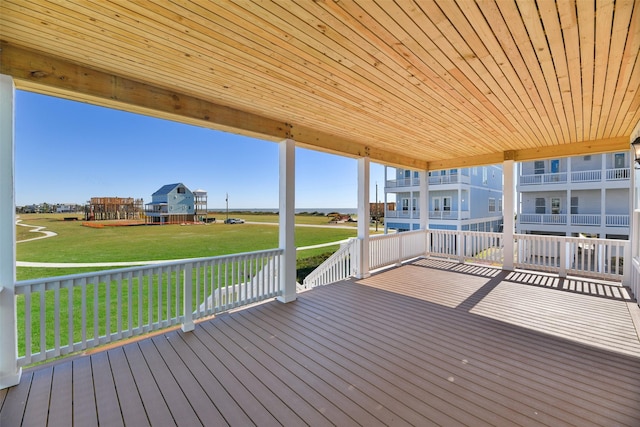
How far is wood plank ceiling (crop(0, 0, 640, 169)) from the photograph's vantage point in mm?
1746

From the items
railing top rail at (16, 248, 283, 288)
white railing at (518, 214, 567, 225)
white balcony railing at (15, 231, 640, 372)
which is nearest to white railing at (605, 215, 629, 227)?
white railing at (518, 214, 567, 225)

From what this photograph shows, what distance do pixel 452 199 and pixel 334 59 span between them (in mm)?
14363

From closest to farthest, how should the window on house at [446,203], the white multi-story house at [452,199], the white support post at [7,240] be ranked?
the white support post at [7,240], the white multi-story house at [452,199], the window on house at [446,203]

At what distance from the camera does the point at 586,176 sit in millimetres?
11164

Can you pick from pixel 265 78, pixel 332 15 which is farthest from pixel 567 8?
pixel 265 78

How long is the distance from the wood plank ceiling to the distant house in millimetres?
1724

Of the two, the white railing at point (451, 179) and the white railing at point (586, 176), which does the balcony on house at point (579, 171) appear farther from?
the white railing at point (451, 179)

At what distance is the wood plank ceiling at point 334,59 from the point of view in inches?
68.7

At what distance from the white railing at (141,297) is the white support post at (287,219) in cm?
13

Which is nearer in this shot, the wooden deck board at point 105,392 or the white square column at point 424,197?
the wooden deck board at point 105,392

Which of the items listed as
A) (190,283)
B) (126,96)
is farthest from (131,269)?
(126,96)

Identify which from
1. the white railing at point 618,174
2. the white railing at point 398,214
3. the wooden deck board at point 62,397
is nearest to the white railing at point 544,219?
the white railing at point 618,174

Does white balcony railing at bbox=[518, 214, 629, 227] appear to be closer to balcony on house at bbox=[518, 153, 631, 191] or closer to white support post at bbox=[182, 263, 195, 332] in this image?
balcony on house at bbox=[518, 153, 631, 191]

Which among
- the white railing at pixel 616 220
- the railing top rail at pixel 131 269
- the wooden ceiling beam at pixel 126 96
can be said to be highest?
the wooden ceiling beam at pixel 126 96
